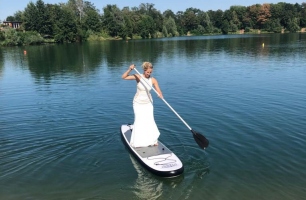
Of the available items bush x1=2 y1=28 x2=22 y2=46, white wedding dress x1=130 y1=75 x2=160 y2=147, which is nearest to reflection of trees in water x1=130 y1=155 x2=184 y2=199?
white wedding dress x1=130 y1=75 x2=160 y2=147

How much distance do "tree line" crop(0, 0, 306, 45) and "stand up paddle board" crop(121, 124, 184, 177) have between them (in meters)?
95.2

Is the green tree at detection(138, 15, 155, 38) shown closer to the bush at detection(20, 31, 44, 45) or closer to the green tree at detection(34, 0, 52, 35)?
the green tree at detection(34, 0, 52, 35)

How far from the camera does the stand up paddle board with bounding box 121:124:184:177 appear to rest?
10305mm

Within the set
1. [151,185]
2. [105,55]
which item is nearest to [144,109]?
[151,185]

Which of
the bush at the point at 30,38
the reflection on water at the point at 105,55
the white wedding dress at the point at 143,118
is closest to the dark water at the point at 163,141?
the white wedding dress at the point at 143,118

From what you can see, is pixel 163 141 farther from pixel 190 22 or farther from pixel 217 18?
pixel 217 18

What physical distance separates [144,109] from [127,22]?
132613 millimetres

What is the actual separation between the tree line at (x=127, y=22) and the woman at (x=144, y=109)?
311 ft

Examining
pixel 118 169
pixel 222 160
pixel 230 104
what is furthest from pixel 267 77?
pixel 118 169

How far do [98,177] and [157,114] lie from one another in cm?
776

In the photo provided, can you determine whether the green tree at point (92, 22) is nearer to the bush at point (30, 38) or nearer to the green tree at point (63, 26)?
the green tree at point (63, 26)

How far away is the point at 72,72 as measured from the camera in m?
37.3

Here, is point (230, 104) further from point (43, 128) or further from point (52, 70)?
point (52, 70)

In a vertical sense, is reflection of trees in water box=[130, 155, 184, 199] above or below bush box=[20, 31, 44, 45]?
below
